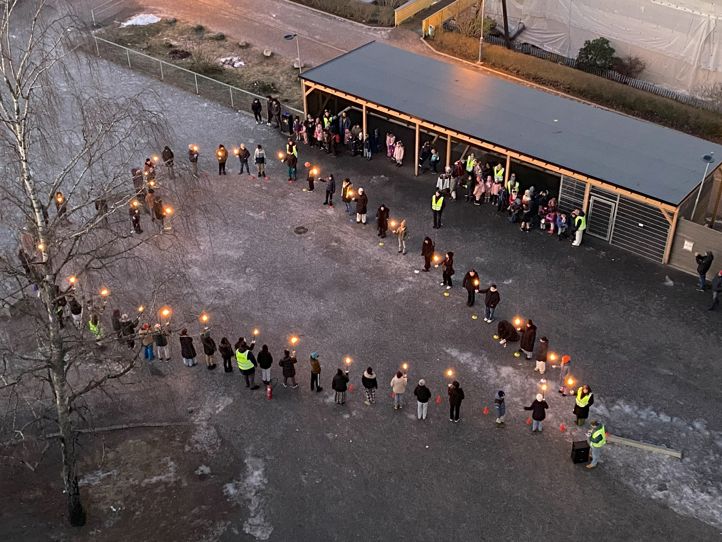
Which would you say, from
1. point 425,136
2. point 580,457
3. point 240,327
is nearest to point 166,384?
point 240,327

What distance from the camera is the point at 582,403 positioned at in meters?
19.1

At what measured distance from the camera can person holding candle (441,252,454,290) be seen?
23.4 meters

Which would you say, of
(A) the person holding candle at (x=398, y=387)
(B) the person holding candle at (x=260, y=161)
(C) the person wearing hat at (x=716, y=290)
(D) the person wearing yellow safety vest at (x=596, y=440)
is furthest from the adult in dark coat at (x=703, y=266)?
(B) the person holding candle at (x=260, y=161)

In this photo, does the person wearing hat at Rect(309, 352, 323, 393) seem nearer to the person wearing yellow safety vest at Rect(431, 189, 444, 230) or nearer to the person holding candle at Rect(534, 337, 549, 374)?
the person holding candle at Rect(534, 337, 549, 374)

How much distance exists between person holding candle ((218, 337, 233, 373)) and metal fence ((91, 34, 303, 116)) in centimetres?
1386

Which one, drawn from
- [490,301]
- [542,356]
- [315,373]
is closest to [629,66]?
[490,301]

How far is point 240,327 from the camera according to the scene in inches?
896

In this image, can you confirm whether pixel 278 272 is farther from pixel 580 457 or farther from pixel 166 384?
pixel 580 457

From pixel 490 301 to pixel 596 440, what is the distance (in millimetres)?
5150

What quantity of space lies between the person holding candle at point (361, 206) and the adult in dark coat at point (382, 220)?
51cm

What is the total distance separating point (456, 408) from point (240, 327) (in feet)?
21.2

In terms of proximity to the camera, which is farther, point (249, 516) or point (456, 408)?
point (456, 408)

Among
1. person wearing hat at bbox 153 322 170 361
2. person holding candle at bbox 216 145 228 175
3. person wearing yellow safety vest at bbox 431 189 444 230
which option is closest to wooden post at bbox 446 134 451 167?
person wearing yellow safety vest at bbox 431 189 444 230

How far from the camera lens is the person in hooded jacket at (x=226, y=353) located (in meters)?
20.7
